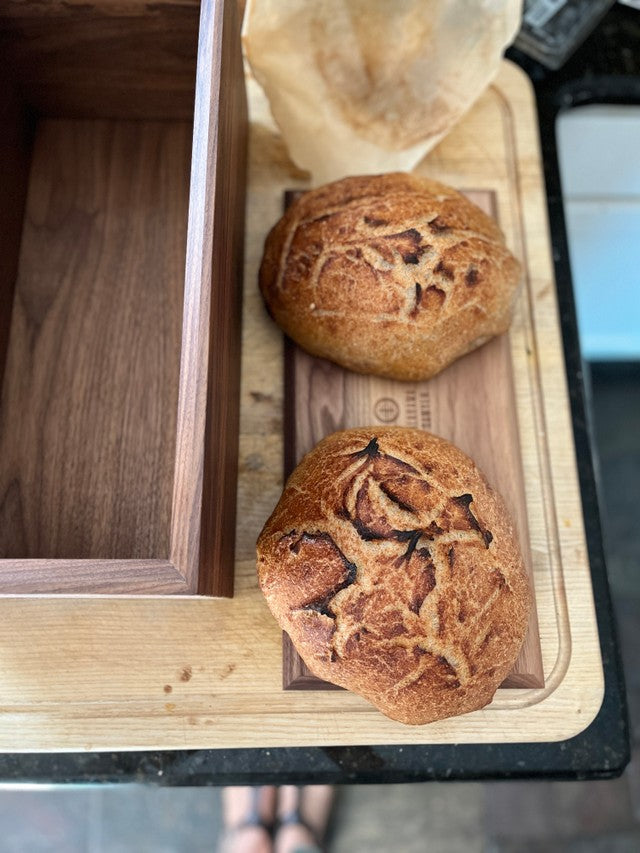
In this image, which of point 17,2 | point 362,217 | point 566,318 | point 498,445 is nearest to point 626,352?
point 566,318

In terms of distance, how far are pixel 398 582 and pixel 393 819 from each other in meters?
0.90

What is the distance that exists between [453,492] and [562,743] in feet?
1.02

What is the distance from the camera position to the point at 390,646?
0.68 m

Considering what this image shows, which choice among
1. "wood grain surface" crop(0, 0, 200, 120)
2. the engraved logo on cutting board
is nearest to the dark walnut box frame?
"wood grain surface" crop(0, 0, 200, 120)

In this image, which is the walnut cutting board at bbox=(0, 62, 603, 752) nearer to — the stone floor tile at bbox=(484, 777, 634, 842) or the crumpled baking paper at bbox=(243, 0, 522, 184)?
the crumpled baking paper at bbox=(243, 0, 522, 184)

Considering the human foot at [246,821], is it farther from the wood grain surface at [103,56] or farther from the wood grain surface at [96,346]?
the wood grain surface at [103,56]

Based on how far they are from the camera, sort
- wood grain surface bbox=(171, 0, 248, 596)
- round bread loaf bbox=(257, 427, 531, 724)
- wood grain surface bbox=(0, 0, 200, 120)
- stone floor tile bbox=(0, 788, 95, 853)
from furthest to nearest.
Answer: stone floor tile bbox=(0, 788, 95, 853) → wood grain surface bbox=(0, 0, 200, 120) → round bread loaf bbox=(257, 427, 531, 724) → wood grain surface bbox=(171, 0, 248, 596)

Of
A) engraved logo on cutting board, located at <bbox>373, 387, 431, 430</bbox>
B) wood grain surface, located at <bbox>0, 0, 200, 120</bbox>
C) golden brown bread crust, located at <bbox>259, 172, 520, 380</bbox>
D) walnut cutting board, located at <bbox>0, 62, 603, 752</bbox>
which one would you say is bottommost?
walnut cutting board, located at <bbox>0, 62, 603, 752</bbox>

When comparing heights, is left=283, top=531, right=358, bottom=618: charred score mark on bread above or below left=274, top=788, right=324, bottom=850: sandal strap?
above

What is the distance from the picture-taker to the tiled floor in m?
1.34

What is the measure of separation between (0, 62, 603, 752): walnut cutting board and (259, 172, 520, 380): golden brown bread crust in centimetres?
9

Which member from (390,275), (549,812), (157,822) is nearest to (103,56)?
(390,275)

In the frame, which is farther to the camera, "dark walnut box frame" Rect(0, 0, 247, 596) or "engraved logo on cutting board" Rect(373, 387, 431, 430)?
"engraved logo on cutting board" Rect(373, 387, 431, 430)

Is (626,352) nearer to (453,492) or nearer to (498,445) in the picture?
(498,445)
